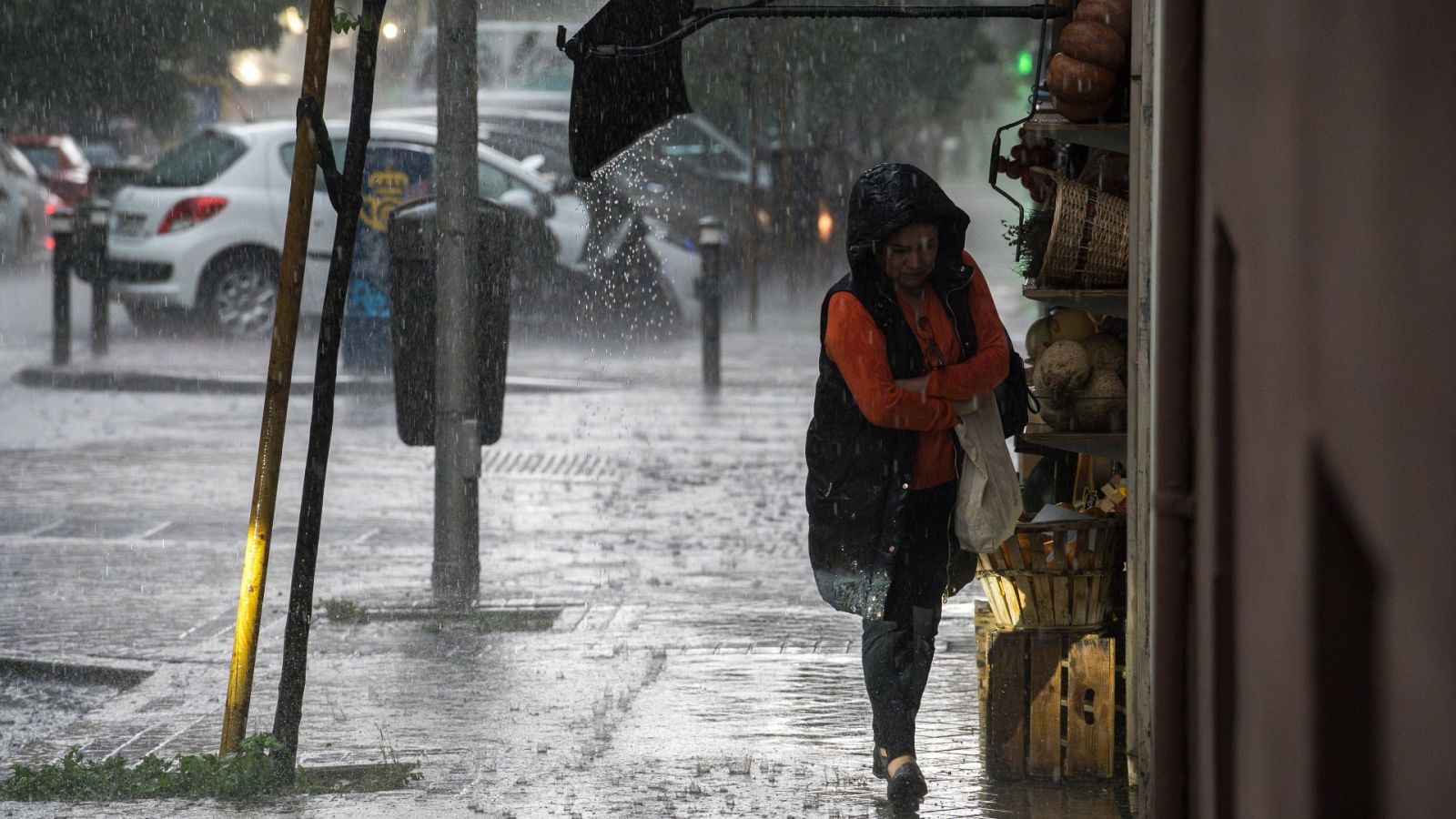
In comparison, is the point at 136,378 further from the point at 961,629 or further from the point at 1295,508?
the point at 1295,508

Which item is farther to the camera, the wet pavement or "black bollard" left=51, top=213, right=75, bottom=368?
"black bollard" left=51, top=213, right=75, bottom=368

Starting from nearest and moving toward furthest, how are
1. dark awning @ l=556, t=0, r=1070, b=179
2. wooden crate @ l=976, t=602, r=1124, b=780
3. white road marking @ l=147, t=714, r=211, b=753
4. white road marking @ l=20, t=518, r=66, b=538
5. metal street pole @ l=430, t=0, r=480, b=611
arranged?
wooden crate @ l=976, t=602, r=1124, b=780 < white road marking @ l=147, t=714, r=211, b=753 < dark awning @ l=556, t=0, r=1070, b=179 < metal street pole @ l=430, t=0, r=480, b=611 < white road marking @ l=20, t=518, r=66, b=538

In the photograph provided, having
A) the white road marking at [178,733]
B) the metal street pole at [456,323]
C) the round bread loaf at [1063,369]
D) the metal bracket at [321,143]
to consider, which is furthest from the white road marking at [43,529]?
the round bread loaf at [1063,369]

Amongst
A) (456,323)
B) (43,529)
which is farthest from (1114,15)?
(43,529)

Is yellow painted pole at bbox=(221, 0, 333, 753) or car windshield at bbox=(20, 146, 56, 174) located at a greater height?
car windshield at bbox=(20, 146, 56, 174)

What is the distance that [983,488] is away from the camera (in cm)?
Result: 488

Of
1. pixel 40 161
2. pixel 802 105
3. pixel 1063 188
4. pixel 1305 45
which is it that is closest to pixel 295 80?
pixel 40 161

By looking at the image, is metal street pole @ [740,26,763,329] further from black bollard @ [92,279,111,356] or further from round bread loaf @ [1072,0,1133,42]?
round bread loaf @ [1072,0,1133,42]

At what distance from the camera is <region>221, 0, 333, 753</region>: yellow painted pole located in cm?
488

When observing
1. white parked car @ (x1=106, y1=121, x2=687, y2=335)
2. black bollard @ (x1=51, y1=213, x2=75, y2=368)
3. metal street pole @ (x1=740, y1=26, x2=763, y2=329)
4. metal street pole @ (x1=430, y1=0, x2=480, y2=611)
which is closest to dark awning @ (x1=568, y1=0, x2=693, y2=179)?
metal street pole @ (x1=430, y1=0, x2=480, y2=611)

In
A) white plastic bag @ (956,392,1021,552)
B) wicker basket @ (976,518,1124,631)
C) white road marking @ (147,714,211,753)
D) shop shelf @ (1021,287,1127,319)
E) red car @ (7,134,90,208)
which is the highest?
red car @ (7,134,90,208)

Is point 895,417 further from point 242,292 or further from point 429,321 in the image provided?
point 242,292

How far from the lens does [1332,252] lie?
2.26m

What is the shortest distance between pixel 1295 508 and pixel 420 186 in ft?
42.3
